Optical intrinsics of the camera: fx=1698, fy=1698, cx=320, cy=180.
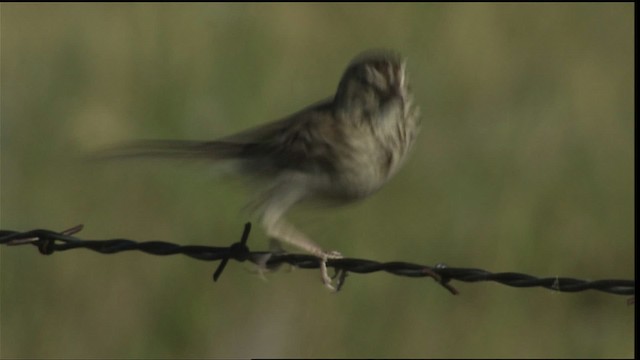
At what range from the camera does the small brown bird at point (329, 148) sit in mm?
5867

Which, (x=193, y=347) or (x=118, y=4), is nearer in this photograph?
(x=193, y=347)

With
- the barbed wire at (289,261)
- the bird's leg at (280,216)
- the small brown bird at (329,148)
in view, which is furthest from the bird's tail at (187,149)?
the barbed wire at (289,261)

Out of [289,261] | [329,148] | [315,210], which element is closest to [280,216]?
[315,210]

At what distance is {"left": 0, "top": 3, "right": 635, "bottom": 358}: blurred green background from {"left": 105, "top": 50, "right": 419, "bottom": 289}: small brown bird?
0.35 metres

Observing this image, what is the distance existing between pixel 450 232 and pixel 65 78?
2.97m

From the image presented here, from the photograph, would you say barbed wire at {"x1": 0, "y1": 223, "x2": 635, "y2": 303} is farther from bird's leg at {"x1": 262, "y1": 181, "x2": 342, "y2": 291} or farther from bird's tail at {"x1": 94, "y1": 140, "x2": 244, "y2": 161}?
bird's tail at {"x1": 94, "y1": 140, "x2": 244, "y2": 161}

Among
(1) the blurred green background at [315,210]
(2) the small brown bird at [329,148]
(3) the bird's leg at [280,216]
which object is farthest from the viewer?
(1) the blurred green background at [315,210]

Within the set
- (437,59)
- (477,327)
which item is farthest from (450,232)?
(437,59)

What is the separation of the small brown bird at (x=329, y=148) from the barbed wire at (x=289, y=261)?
0.25 metres

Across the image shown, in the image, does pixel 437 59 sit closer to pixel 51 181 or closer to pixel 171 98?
pixel 171 98

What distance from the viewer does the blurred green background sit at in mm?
8453

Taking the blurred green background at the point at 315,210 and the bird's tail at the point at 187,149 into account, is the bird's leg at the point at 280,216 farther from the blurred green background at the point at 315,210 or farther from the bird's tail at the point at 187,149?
the blurred green background at the point at 315,210

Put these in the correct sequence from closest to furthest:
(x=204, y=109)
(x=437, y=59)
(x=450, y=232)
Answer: (x=450, y=232) → (x=204, y=109) → (x=437, y=59)

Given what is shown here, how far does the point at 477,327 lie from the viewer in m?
8.79
